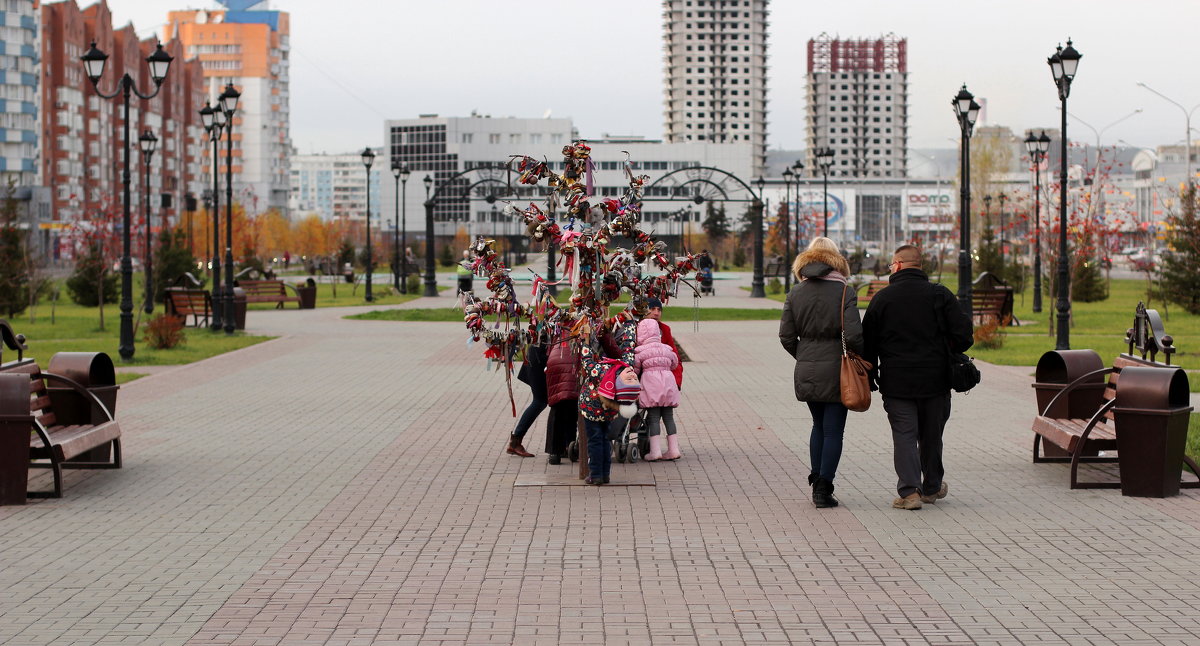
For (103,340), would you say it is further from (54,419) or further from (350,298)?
(350,298)

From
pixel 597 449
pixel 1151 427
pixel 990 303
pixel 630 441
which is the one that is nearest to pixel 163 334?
pixel 630 441

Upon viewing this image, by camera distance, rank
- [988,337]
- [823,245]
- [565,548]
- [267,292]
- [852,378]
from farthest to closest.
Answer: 1. [267,292]
2. [988,337]
3. [823,245]
4. [852,378]
5. [565,548]

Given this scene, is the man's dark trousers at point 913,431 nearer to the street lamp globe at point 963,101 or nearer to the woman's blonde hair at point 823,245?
the woman's blonde hair at point 823,245

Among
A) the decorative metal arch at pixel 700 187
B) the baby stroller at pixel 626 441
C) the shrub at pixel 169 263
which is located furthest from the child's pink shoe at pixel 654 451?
the shrub at pixel 169 263

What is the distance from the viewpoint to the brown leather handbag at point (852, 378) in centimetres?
852

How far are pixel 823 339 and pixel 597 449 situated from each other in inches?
72.2

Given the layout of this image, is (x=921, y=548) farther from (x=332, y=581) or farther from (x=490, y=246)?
(x=490, y=246)

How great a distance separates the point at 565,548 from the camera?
7.54 m

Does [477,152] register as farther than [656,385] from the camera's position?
Yes

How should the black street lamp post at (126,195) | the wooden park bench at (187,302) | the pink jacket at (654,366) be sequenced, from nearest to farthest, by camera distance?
the pink jacket at (654,366), the black street lamp post at (126,195), the wooden park bench at (187,302)

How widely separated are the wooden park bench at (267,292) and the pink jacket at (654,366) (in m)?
27.4

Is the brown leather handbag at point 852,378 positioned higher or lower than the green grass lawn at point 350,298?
higher

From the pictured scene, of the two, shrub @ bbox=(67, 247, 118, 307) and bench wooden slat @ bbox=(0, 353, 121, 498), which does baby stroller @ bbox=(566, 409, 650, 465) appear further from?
shrub @ bbox=(67, 247, 118, 307)

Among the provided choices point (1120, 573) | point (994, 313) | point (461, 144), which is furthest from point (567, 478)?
point (461, 144)
